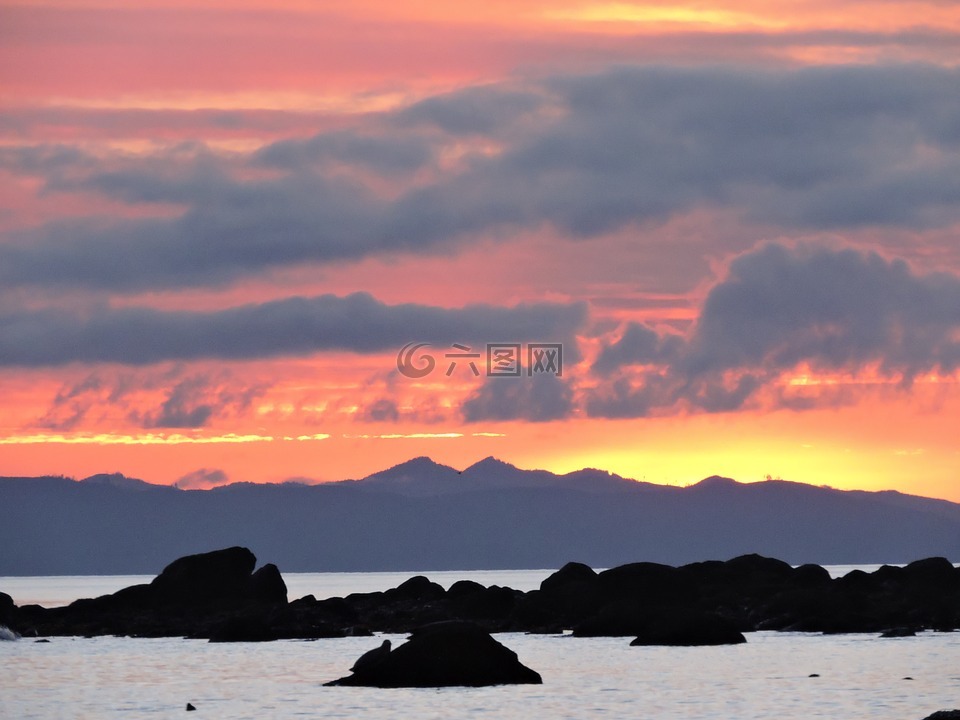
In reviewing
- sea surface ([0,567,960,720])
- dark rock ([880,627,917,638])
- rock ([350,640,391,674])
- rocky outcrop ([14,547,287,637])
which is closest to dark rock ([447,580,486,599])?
rocky outcrop ([14,547,287,637])

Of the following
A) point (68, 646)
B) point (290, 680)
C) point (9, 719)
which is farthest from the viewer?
point (68, 646)

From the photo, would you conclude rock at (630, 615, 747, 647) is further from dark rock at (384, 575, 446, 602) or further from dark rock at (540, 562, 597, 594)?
dark rock at (384, 575, 446, 602)

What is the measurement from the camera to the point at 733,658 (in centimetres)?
7988

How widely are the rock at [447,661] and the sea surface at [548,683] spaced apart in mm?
478

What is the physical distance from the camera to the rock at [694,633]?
293 ft

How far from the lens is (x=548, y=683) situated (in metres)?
66.2

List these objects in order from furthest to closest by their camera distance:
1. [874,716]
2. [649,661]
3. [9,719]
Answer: [649,661]
[9,719]
[874,716]

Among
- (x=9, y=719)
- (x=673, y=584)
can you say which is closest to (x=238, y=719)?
(x=9, y=719)

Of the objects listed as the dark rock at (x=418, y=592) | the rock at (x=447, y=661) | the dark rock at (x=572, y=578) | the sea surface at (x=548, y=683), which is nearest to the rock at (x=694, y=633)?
the sea surface at (x=548, y=683)

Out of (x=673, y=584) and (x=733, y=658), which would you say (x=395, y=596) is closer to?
(x=673, y=584)

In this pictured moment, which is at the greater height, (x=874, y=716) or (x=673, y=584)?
(x=673, y=584)

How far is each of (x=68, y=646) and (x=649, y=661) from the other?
3669 centimetres

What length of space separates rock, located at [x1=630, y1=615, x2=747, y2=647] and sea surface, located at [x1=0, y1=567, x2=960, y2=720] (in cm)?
118

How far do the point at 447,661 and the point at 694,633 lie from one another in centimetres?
3222
